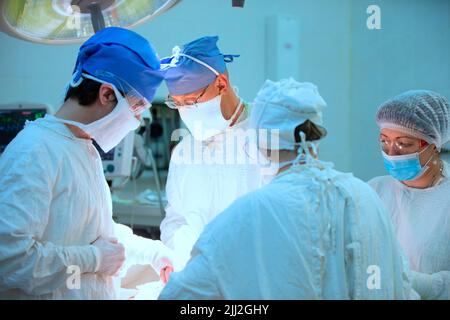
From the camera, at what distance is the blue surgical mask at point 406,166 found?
1839 mm

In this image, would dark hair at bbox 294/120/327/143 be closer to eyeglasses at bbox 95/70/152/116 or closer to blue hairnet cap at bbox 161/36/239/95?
eyeglasses at bbox 95/70/152/116

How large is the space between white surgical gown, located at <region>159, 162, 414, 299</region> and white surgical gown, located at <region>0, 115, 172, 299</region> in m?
0.35

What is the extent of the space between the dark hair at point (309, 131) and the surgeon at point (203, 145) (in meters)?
0.67

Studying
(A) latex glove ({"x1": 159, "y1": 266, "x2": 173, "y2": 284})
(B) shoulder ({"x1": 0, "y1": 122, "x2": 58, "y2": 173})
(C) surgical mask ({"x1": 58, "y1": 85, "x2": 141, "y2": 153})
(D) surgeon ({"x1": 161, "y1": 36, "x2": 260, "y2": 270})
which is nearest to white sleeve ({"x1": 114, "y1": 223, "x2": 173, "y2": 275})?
(A) latex glove ({"x1": 159, "y1": 266, "x2": 173, "y2": 284})

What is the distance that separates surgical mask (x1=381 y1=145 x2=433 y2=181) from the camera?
1.84m

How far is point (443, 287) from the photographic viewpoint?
5.32ft

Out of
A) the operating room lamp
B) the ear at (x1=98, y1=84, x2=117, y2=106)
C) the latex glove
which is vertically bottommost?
the latex glove

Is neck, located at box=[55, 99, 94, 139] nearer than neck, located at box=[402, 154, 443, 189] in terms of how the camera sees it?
Yes

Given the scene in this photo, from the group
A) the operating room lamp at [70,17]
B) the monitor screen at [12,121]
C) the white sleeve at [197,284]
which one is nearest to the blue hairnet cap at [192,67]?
the operating room lamp at [70,17]

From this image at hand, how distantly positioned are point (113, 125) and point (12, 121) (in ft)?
4.66

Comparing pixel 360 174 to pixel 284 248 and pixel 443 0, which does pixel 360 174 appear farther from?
pixel 284 248

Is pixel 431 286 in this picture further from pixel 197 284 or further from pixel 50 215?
pixel 50 215
